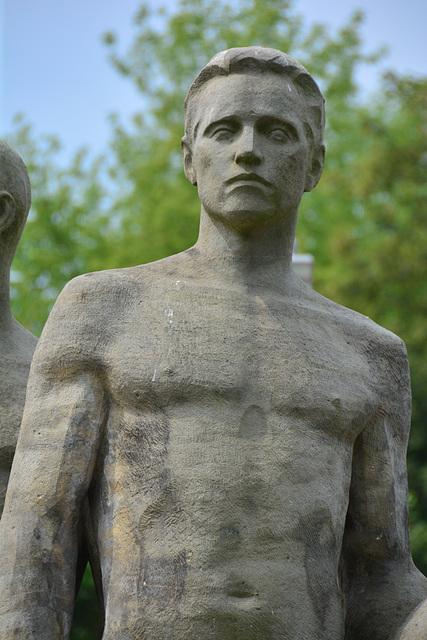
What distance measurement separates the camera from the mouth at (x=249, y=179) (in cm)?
493

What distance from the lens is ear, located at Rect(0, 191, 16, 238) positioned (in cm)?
550

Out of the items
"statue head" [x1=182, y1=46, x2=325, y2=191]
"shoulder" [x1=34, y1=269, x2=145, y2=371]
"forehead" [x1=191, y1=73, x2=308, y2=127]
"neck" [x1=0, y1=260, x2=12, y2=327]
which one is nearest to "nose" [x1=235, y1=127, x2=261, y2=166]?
"forehead" [x1=191, y1=73, x2=308, y2=127]

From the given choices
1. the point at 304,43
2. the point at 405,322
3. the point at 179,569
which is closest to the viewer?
the point at 179,569

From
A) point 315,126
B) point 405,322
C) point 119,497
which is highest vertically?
point 405,322

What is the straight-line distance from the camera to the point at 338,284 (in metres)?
20.3

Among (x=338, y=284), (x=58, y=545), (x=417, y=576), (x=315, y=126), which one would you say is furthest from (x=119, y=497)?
(x=338, y=284)

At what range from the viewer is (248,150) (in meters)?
4.90

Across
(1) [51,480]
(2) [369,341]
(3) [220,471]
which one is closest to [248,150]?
(2) [369,341]

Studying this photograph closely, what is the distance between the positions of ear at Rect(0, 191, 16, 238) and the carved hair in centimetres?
95

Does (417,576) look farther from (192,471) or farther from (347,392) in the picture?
(192,471)

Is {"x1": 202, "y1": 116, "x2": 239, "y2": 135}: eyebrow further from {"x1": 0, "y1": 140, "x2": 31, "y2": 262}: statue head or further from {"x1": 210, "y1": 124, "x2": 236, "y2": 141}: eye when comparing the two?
{"x1": 0, "y1": 140, "x2": 31, "y2": 262}: statue head

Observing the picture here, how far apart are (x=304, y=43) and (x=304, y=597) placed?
67.1 ft

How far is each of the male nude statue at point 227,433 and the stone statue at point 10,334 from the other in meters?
0.56

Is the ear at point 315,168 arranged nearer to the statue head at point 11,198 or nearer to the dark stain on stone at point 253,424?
the dark stain on stone at point 253,424
